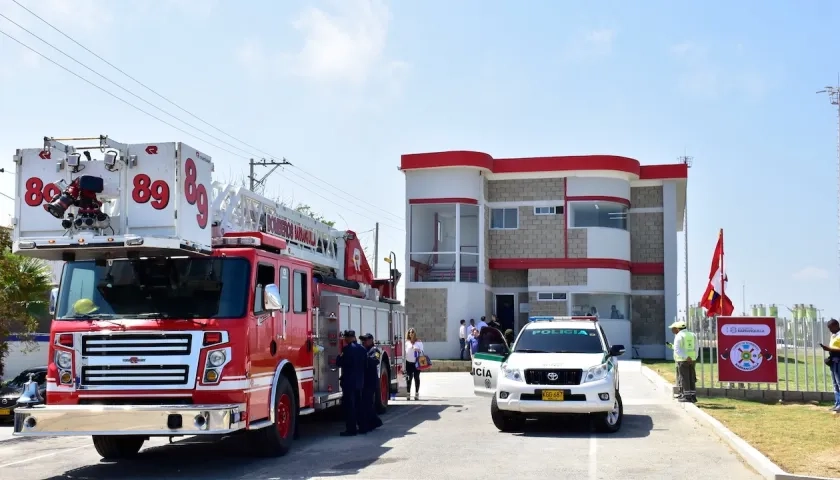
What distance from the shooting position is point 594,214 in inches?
1533

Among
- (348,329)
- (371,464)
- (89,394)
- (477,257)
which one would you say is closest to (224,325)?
(89,394)

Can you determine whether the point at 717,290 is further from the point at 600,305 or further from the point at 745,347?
the point at 600,305

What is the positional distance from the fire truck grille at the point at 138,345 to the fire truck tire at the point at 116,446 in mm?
1729

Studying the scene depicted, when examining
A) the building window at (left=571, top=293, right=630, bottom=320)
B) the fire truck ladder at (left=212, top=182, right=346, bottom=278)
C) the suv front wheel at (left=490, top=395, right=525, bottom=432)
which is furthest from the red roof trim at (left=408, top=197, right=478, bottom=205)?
the suv front wheel at (left=490, top=395, right=525, bottom=432)

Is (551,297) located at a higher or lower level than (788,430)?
higher

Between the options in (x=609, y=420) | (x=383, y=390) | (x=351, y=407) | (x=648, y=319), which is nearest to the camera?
(x=609, y=420)

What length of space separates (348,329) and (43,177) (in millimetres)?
6428

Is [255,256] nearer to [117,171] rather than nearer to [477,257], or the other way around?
[117,171]

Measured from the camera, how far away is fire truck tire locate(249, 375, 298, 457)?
1257 cm

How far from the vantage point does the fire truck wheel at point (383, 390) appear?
717 inches

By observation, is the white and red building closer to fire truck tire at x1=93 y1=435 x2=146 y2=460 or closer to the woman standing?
the woman standing

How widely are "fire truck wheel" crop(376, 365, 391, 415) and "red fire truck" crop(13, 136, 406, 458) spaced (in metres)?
5.65

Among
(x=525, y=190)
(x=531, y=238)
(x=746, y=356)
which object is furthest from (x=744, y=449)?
(x=525, y=190)

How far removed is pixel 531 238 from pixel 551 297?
252cm
